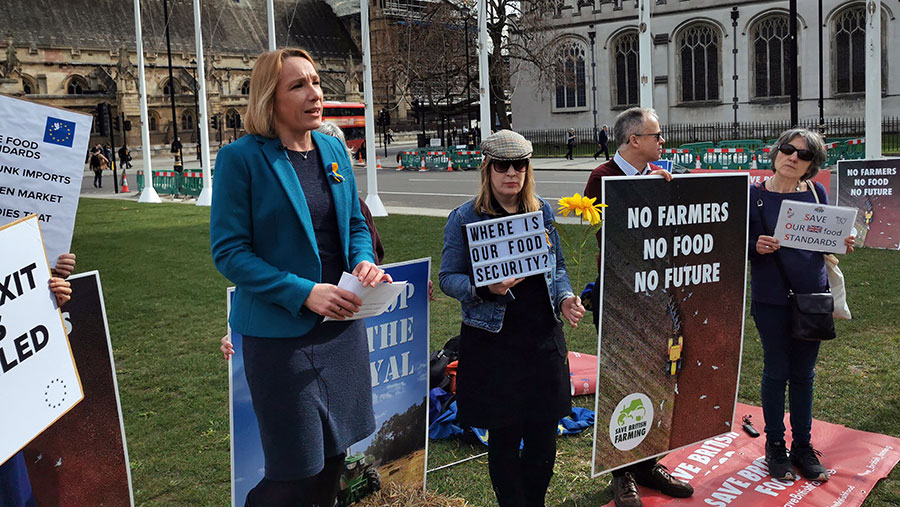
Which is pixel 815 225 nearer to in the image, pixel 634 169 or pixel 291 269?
pixel 634 169

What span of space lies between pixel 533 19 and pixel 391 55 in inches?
327

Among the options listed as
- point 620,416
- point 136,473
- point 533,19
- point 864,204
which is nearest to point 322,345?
point 620,416

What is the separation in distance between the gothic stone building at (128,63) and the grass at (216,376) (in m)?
54.9

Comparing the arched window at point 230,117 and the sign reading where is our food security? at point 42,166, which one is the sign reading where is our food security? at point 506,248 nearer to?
the sign reading where is our food security? at point 42,166

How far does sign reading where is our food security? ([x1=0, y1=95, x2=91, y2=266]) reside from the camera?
10.0 feet

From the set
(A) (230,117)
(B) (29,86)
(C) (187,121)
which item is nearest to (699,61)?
(A) (230,117)

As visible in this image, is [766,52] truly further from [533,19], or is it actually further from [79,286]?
[79,286]

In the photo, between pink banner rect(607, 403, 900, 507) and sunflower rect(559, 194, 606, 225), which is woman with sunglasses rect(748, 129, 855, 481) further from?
sunflower rect(559, 194, 606, 225)

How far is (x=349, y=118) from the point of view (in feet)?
172

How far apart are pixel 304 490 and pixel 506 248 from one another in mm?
1245

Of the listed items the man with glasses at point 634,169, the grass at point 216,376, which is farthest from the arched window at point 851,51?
the man with glasses at point 634,169

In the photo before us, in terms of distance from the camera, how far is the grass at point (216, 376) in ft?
15.3

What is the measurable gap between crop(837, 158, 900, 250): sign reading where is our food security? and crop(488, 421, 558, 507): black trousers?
782 cm

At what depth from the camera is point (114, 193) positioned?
30.6 m
